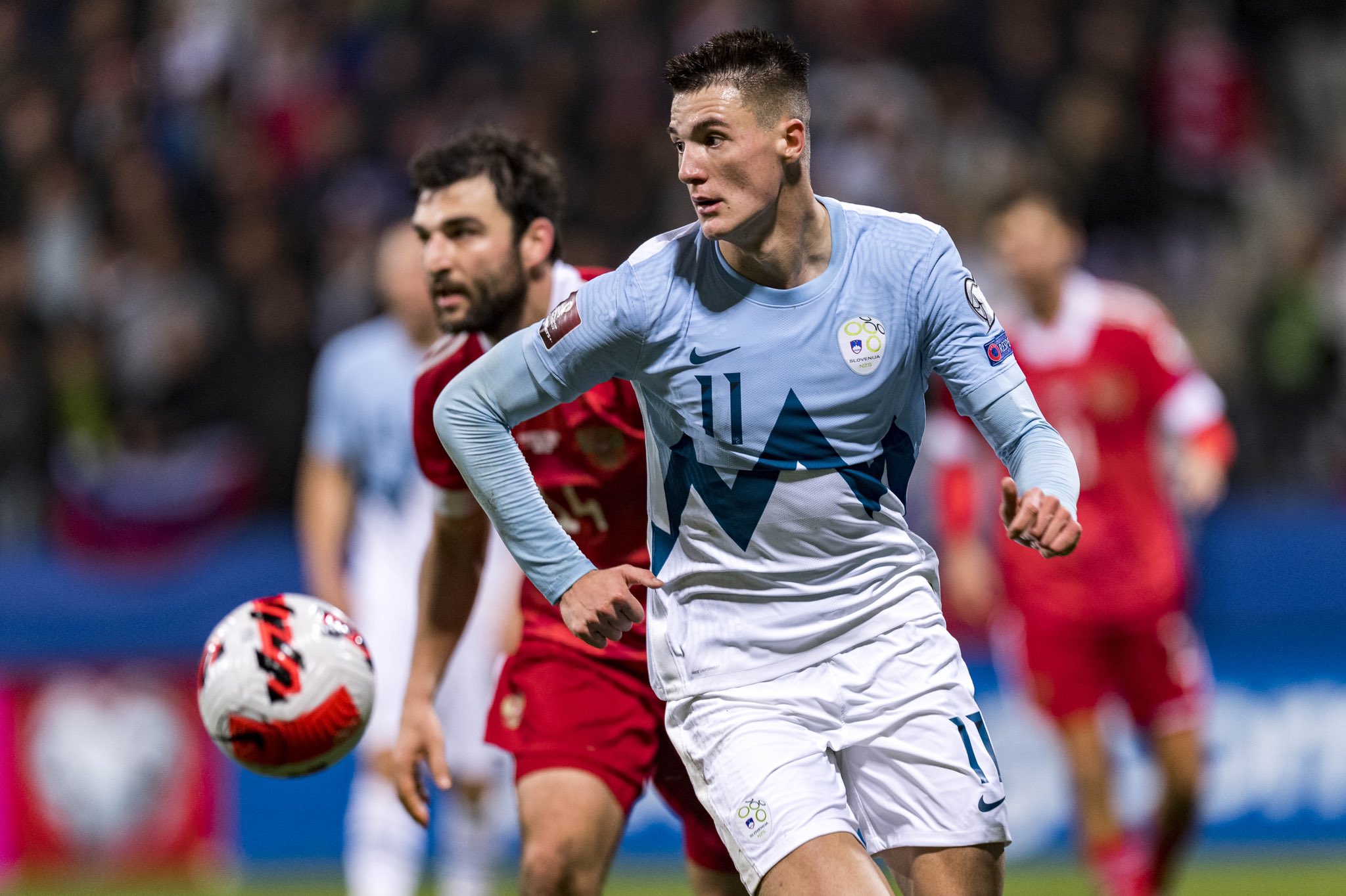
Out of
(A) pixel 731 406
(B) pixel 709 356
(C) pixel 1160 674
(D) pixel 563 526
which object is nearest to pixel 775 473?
(A) pixel 731 406

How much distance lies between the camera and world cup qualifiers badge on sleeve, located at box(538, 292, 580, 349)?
13.0 ft

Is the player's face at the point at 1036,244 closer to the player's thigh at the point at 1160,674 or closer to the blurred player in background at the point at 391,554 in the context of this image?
the player's thigh at the point at 1160,674

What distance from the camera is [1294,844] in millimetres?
9625

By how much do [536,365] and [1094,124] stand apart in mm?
8608

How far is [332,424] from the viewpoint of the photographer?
7930 millimetres

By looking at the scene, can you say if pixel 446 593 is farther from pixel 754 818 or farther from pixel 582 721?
pixel 754 818

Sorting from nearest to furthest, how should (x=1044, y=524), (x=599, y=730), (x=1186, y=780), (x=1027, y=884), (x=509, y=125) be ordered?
1. (x=1044, y=524)
2. (x=599, y=730)
3. (x=1186, y=780)
4. (x=1027, y=884)
5. (x=509, y=125)

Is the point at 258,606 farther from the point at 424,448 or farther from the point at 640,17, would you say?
the point at 640,17

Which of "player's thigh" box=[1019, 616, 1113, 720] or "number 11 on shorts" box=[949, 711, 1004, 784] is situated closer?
"number 11 on shorts" box=[949, 711, 1004, 784]

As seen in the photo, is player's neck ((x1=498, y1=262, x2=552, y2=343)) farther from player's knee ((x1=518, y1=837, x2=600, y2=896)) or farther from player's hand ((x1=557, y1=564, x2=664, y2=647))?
player's knee ((x1=518, y1=837, x2=600, y2=896))

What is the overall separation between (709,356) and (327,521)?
4216 mm

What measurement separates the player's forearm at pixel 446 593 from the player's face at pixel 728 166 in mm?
1448

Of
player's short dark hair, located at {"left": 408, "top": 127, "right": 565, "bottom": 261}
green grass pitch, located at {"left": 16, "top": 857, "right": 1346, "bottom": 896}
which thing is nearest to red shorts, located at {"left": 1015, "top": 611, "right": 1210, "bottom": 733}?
green grass pitch, located at {"left": 16, "top": 857, "right": 1346, "bottom": 896}

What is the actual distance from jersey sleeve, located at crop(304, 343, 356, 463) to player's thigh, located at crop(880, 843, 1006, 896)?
4.48 meters
